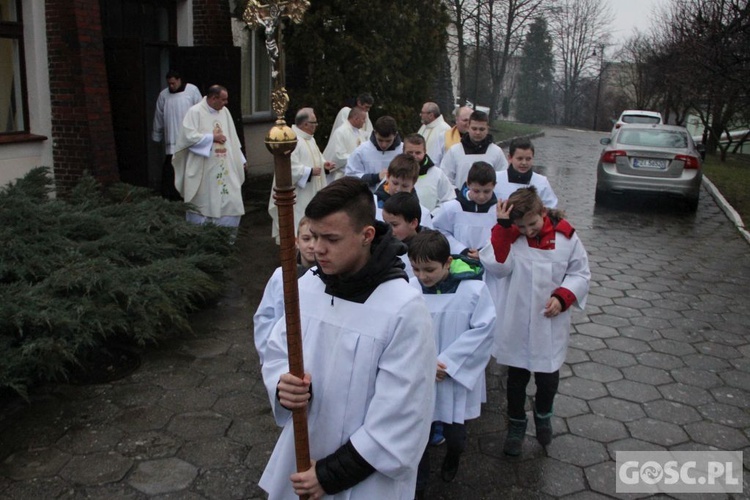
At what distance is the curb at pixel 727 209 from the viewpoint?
37.9 feet

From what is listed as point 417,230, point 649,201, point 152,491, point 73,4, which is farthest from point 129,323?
point 649,201

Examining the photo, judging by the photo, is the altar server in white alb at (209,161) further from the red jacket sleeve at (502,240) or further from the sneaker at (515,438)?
the sneaker at (515,438)

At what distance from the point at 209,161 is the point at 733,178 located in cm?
1524

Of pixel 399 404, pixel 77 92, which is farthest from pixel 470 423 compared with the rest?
pixel 77 92

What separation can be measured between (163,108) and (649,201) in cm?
962

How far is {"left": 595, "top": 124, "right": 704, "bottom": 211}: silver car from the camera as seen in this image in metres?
12.8

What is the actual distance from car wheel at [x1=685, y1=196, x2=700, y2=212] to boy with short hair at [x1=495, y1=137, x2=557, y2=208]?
27.5 ft

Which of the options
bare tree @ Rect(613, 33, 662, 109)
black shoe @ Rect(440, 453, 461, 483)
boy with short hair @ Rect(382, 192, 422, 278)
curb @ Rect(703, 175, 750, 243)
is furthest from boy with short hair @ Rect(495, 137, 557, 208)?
bare tree @ Rect(613, 33, 662, 109)

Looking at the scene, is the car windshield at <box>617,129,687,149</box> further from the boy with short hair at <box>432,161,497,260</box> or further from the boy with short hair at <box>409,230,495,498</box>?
the boy with short hair at <box>409,230,495,498</box>

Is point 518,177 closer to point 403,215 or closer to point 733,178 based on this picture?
point 403,215

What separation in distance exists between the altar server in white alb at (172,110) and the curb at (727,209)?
834cm

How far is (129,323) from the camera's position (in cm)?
518

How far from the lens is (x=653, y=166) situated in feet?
42.3

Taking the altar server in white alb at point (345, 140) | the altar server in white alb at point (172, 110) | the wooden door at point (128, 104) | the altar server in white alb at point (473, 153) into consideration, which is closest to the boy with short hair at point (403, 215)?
the altar server in white alb at point (473, 153)
